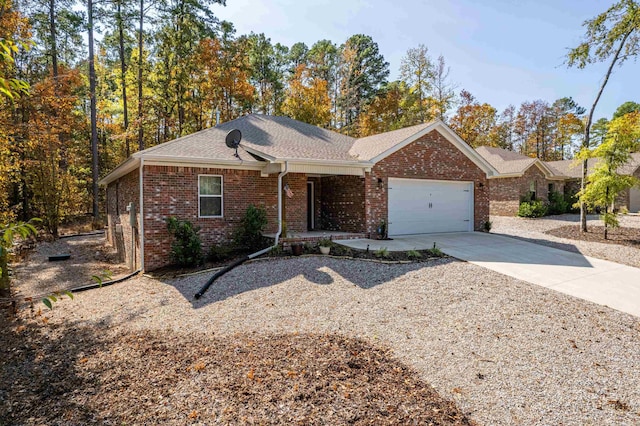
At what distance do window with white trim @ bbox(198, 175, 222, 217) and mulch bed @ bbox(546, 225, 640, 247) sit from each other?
13.3 meters

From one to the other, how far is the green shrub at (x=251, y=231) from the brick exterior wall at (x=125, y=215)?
279 cm

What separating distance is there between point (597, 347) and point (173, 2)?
90.0ft

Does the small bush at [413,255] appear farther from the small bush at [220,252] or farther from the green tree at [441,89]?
the green tree at [441,89]

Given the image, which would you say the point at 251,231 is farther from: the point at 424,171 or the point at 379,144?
the point at 424,171

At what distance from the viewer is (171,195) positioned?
977cm

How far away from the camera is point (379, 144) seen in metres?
13.7

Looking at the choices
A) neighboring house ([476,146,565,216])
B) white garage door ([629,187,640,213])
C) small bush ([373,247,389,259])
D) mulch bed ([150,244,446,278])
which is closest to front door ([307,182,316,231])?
mulch bed ([150,244,446,278])

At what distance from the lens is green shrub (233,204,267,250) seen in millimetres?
10305

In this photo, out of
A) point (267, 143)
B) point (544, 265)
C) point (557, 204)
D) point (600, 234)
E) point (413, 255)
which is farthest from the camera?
point (557, 204)

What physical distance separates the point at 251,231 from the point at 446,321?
627cm

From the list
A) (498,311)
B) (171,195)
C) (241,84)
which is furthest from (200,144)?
(241,84)

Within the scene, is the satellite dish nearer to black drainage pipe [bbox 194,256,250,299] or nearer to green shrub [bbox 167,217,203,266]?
green shrub [bbox 167,217,203,266]

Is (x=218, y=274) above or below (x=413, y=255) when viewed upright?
below

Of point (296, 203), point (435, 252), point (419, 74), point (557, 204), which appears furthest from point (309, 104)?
point (435, 252)
